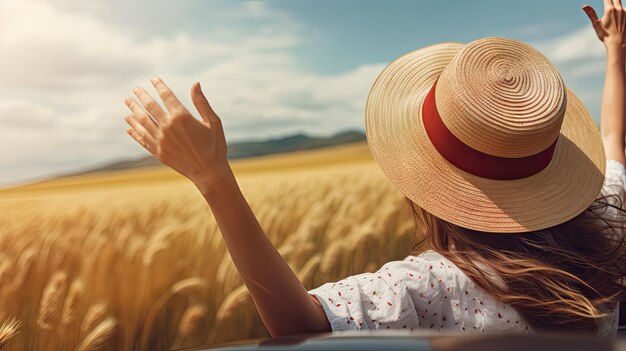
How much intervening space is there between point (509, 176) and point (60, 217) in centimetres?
103

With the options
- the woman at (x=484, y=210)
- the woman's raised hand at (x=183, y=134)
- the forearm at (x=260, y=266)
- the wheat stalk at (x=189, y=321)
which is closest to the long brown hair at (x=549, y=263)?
the woman at (x=484, y=210)

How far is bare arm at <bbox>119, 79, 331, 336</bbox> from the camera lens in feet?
2.14

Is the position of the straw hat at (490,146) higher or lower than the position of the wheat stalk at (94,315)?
higher

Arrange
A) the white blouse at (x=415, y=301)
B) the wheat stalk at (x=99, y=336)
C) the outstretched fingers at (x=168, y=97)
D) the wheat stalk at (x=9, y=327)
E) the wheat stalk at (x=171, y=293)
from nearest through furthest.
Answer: the outstretched fingers at (x=168, y=97) < the white blouse at (x=415, y=301) < the wheat stalk at (x=9, y=327) < the wheat stalk at (x=99, y=336) < the wheat stalk at (x=171, y=293)

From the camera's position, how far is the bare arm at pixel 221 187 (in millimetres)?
653

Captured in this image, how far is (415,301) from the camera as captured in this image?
0.89 m

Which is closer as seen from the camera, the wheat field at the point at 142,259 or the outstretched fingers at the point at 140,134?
the outstretched fingers at the point at 140,134

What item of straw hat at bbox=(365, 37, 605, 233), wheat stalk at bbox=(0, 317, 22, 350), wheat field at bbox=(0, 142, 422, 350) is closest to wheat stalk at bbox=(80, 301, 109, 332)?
wheat field at bbox=(0, 142, 422, 350)

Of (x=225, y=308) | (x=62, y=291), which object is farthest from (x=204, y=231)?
(x=62, y=291)

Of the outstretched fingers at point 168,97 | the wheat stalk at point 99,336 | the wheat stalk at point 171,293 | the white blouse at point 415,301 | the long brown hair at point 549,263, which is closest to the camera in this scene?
the outstretched fingers at point 168,97


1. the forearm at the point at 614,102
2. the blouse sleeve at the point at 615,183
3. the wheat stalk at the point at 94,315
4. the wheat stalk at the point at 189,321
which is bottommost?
the wheat stalk at the point at 189,321

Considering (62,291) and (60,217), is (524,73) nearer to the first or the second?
(62,291)

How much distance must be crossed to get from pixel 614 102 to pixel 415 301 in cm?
91

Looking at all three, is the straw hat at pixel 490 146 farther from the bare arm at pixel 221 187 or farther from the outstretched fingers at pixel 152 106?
the outstretched fingers at pixel 152 106
